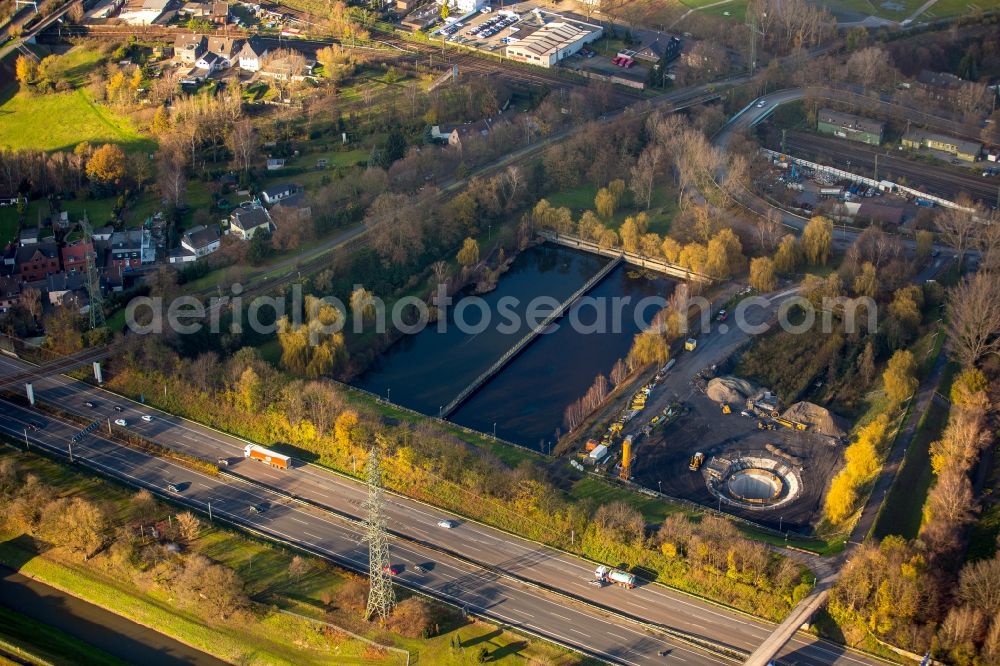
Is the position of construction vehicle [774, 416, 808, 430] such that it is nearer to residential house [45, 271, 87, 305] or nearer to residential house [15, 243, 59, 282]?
residential house [45, 271, 87, 305]

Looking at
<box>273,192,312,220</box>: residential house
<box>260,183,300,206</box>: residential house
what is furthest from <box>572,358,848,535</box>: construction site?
<box>260,183,300,206</box>: residential house

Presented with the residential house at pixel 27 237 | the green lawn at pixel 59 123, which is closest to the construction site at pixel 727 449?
the residential house at pixel 27 237

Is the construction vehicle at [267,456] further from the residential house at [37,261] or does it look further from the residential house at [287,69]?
the residential house at [287,69]

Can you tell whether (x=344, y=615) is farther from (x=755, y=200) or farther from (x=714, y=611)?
(x=755, y=200)

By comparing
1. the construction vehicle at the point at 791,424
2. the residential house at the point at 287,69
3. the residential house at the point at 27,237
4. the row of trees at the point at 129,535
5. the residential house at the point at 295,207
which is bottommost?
the construction vehicle at the point at 791,424

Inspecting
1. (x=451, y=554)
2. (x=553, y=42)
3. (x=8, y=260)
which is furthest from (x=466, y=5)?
(x=451, y=554)

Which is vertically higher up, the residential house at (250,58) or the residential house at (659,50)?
the residential house at (250,58)

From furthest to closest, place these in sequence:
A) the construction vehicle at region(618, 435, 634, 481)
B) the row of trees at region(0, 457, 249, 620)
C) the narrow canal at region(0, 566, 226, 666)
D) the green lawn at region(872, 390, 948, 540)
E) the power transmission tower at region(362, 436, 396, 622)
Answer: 1. the construction vehicle at region(618, 435, 634, 481)
2. the green lawn at region(872, 390, 948, 540)
3. the row of trees at region(0, 457, 249, 620)
4. the narrow canal at region(0, 566, 226, 666)
5. the power transmission tower at region(362, 436, 396, 622)
